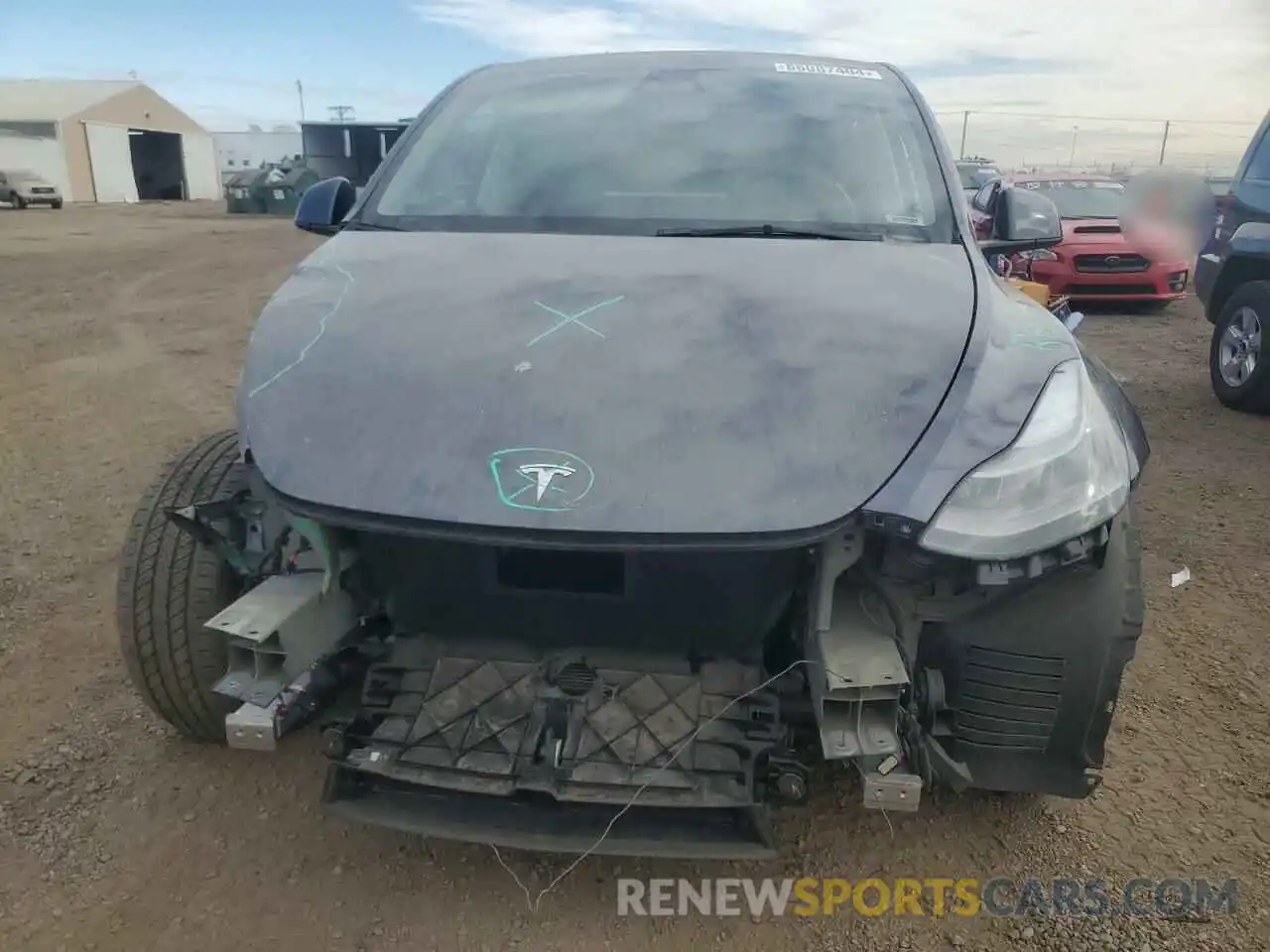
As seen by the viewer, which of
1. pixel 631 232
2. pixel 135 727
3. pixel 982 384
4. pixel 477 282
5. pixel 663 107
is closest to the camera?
pixel 982 384

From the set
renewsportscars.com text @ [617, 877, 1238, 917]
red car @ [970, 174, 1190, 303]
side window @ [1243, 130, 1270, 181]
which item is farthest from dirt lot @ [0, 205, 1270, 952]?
red car @ [970, 174, 1190, 303]

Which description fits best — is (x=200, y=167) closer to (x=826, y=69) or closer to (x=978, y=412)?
(x=826, y=69)

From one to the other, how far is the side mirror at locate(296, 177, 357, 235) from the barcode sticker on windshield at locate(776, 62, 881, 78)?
1.45 m

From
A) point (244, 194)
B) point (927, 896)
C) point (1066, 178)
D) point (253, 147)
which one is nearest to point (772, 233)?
point (927, 896)

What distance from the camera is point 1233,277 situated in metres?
6.30

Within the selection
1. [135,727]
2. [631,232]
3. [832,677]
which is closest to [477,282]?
[631,232]

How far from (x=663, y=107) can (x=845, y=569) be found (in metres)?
1.75

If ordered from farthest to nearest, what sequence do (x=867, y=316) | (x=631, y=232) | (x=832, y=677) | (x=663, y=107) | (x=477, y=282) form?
(x=663, y=107)
(x=631, y=232)
(x=477, y=282)
(x=867, y=316)
(x=832, y=677)

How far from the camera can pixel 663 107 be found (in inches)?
116

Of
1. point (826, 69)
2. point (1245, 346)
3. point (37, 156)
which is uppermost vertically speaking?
point (826, 69)

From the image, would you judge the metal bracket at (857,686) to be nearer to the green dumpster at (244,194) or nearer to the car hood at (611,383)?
the car hood at (611,383)

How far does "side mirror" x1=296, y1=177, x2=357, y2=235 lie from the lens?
10.0ft

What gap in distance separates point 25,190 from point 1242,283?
102 ft

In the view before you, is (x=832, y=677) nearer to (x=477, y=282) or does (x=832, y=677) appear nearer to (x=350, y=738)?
(x=350, y=738)
